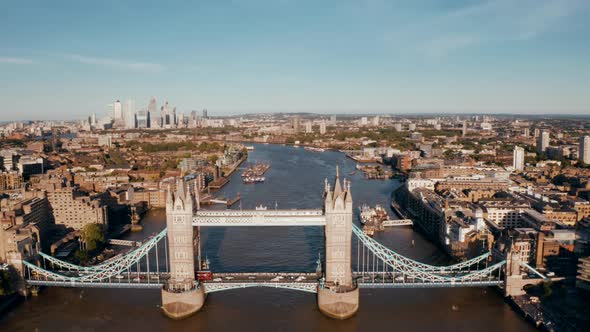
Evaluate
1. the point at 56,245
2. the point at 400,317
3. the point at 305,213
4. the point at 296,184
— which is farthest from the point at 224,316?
the point at 296,184

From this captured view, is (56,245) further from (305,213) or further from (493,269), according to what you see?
(493,269)

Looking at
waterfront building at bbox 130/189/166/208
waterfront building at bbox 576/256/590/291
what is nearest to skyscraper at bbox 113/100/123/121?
waterfront building at bbox 130/189/166/208

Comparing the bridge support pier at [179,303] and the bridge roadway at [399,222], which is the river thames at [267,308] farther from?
the bridge roadway at [399,222]

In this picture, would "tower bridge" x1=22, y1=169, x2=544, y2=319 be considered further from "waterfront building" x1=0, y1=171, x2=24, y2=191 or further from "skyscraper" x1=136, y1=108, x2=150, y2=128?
"skyscraper" x1=136, y1=108, x2=150, y2=128

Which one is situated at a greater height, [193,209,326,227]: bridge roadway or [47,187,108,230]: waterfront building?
[193,209,326,227]: bridge roadway

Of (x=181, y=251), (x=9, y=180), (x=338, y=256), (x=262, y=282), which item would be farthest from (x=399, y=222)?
(x=9, y=180)

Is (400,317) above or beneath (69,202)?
beneath
